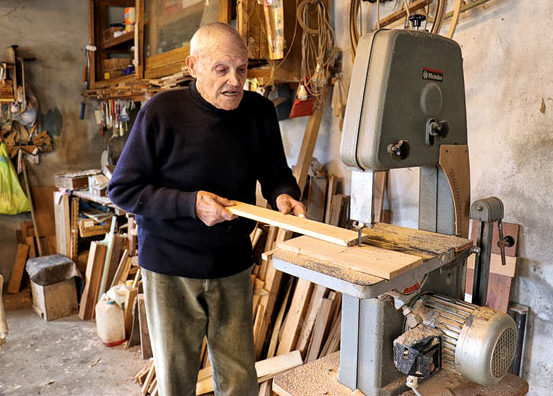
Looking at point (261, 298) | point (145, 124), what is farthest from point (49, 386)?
point (145, 124)

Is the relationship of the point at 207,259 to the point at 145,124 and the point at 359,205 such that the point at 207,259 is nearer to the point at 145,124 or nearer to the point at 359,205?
the point at 145,124

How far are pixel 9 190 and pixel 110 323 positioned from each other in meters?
1.84

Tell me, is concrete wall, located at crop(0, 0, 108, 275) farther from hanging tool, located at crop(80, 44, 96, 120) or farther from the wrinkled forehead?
the wrinkled forehead

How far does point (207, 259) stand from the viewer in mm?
1656

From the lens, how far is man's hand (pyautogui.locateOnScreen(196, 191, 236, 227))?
1.42m

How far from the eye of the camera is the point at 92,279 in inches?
142

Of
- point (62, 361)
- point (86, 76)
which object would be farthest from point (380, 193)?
point (86, 76)

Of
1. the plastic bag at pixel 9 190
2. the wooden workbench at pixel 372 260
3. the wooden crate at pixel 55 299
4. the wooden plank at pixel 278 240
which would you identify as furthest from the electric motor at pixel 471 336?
the plastic bag at pixel 9 190

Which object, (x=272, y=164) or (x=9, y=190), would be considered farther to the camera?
(x=9, y=190)

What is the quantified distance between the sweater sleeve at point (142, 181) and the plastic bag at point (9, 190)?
2988 mm

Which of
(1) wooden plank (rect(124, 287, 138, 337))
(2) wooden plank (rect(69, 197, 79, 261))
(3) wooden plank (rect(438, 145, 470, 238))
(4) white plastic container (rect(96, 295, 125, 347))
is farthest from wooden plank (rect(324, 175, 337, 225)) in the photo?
Answer: (2) wooden plank (rect(69, 197, 79, 261))

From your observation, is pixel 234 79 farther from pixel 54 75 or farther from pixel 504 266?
pixel 54 75

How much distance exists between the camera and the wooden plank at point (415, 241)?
44.4 inches

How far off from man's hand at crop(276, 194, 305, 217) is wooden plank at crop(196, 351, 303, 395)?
1065 millimetres
